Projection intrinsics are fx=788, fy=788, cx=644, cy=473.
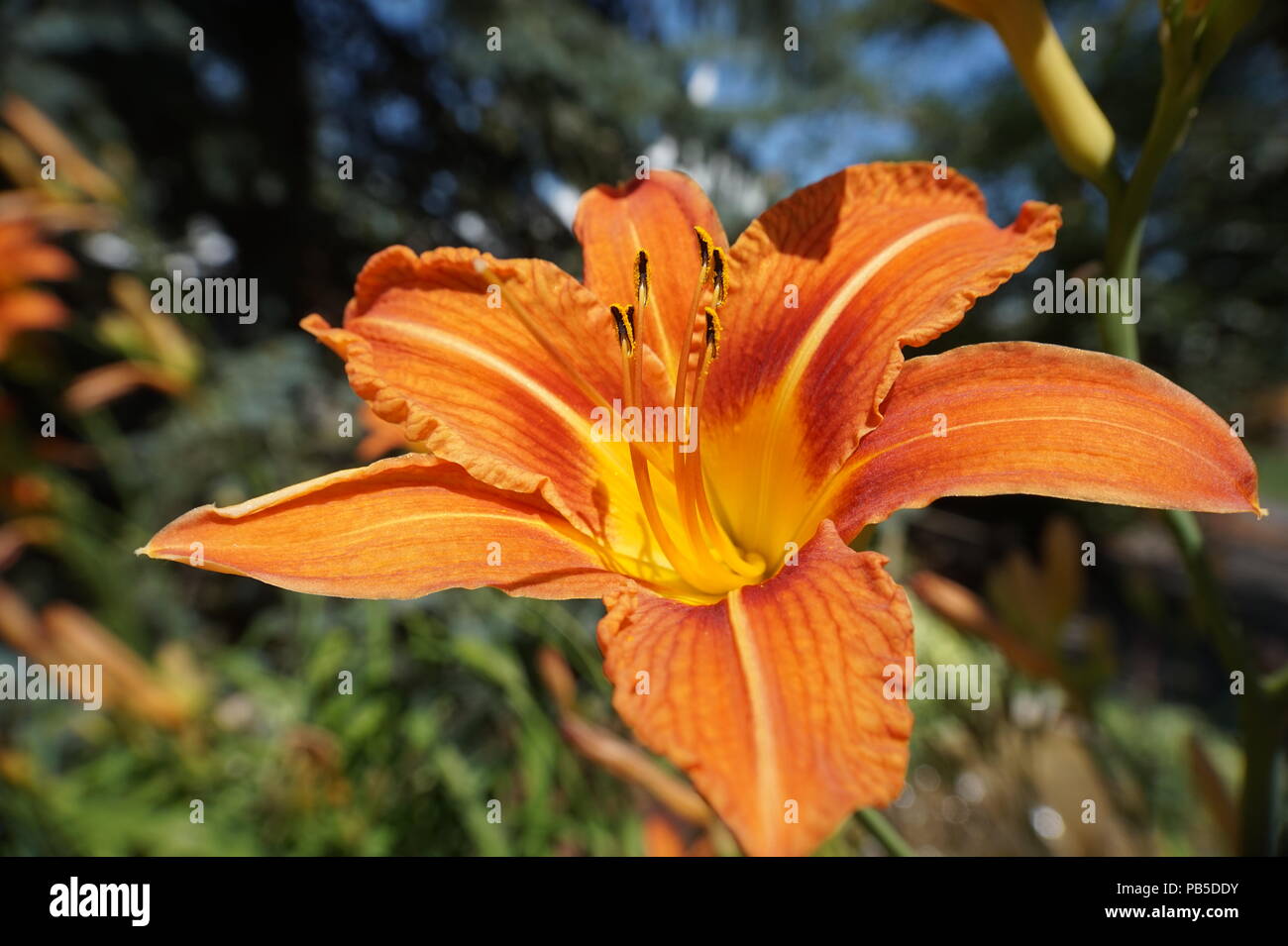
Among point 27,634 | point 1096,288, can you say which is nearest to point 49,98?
point 27,634

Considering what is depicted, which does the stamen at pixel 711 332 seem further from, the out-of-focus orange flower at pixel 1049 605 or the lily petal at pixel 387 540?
the out-of-focus orange flower at pixel 1049 605

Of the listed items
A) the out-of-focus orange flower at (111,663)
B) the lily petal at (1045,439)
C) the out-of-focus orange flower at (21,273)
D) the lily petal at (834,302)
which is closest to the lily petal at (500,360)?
the lily petal at (834,302)

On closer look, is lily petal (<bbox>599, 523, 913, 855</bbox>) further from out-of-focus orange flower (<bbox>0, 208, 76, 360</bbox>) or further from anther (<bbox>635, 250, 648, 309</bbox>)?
out-of-focus orange flower (<bbox>0, 208, 76, 360</bbox>)

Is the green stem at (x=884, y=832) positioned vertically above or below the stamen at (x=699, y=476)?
below

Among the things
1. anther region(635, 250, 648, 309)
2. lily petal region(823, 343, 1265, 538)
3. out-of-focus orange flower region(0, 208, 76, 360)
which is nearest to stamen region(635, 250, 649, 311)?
anther region(635, 250, 648, 309)

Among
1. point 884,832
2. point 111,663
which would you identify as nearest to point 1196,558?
point 884,832
